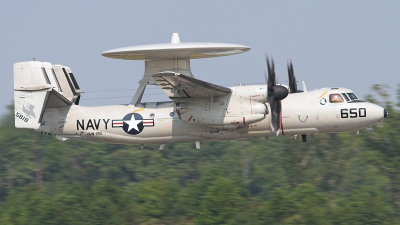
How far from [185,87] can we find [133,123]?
2.32 metres

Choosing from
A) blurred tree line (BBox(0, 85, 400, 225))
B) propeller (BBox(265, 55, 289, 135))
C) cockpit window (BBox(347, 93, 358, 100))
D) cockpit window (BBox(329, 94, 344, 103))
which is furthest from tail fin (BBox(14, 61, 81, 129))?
blurred tree line (BBox(0, 85, 400, 225))

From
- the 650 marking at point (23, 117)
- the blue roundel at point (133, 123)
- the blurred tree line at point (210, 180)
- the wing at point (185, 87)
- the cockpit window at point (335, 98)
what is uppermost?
the wing at point (185, 87)

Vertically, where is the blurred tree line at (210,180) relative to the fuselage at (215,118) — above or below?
below

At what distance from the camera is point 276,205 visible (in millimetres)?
37969

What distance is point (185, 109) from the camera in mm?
21594

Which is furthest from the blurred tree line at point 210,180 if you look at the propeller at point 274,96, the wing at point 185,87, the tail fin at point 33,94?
the propeller at point 274,96

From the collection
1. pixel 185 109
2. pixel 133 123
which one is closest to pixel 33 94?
pixel 133 123

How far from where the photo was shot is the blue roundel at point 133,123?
2239 cm

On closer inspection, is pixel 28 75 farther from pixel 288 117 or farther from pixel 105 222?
pixel 105 222

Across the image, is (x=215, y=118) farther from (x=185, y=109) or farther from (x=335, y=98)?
(x=335, y=98)

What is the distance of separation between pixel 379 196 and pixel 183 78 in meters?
22.4

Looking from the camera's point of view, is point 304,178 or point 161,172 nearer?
point 304,178

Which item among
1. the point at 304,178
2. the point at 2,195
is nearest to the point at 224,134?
Answer: the point at 304,178

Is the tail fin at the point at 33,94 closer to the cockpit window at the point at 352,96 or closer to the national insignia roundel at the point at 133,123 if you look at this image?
the national insignia roundel at the point at 133,123
